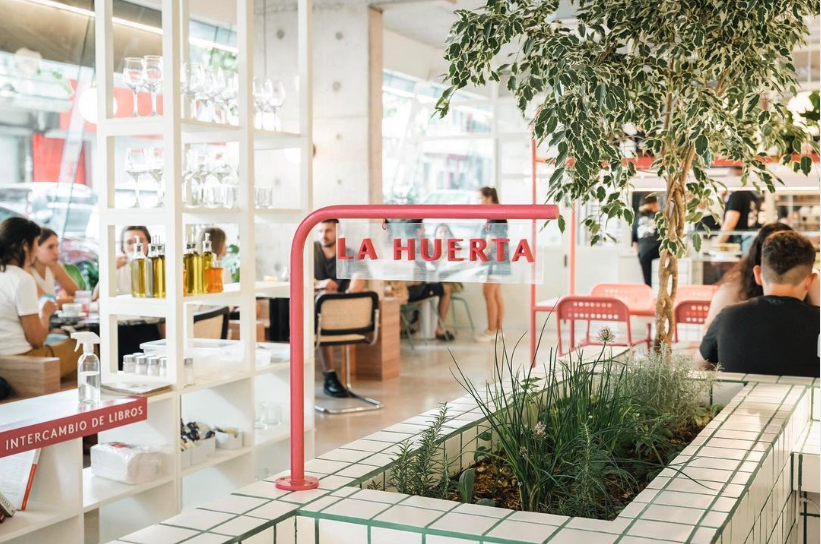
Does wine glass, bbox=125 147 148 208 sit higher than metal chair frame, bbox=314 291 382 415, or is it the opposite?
wine glass, bbox=125 147 148 208

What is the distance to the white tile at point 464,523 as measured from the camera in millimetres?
1752

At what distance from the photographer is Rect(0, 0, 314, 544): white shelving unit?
3.31 meters

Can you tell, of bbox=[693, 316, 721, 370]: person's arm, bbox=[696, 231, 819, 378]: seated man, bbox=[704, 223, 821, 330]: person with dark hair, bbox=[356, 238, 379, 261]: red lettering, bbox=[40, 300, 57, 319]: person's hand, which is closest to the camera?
bbox=[356, 238, 379, 261]: red lettering

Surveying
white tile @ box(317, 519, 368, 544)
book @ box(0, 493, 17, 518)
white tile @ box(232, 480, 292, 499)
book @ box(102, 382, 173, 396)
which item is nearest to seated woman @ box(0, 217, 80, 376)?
book @ box(102, 382, 173, 396)

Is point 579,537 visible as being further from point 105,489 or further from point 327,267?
point 327,267

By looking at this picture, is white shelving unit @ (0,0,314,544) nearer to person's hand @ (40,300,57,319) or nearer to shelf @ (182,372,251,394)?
shelf @ (182,372,251,394)

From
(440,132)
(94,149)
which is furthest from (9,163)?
(440,132)

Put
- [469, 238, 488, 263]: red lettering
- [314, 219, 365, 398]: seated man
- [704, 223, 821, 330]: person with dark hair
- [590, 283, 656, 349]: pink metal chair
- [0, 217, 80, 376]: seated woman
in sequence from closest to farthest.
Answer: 1. [469, 238, 488, 263]: red lettering
2. [704, 223, 821, 330]: person with dark hair
3. [0, 217, 80, 376]: seated woman
4. [590, 283, 656, 349]: pink metal chair
5. [314, 219, 365, 398]: seated man

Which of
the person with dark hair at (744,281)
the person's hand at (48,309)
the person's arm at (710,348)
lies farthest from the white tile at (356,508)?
the person's hand at (48,309)

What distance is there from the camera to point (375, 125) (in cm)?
850

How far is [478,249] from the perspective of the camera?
192 centimetres

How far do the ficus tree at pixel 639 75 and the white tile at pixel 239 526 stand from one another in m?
1.61

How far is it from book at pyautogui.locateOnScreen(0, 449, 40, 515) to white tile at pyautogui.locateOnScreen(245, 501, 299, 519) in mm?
1666

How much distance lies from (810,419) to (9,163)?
655cm
